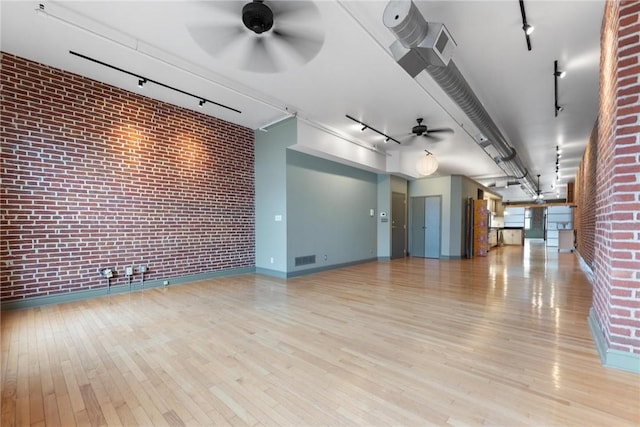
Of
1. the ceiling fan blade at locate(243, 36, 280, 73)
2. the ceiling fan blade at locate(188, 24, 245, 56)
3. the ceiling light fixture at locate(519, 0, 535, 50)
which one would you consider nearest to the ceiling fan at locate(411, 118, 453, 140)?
the ceiling light fixture at locate(519, 0, 535, 50)

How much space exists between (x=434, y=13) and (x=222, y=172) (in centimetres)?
473

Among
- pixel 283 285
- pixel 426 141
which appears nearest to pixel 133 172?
pixel 283 285

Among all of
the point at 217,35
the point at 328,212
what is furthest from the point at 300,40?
the point at 328,212

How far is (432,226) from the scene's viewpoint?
952cm

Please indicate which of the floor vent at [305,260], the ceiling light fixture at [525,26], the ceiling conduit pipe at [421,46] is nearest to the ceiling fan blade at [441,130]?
the ceiling conduit pipe at [421,46]

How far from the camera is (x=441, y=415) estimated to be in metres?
1.70

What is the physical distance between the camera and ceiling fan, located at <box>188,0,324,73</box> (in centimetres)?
254

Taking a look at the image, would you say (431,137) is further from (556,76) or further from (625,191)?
(625,191)

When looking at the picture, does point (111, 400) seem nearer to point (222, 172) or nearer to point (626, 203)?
point (626, 203)

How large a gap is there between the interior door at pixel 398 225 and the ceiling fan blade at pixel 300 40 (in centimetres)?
649

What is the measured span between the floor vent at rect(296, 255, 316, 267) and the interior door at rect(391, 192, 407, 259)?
336cm

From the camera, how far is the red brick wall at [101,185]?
3.77 m

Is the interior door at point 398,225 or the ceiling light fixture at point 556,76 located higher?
the ceiling light fixture at point 556,76

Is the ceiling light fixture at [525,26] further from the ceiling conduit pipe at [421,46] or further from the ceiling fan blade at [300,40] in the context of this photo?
the ceiling fan blade at [300,40]
